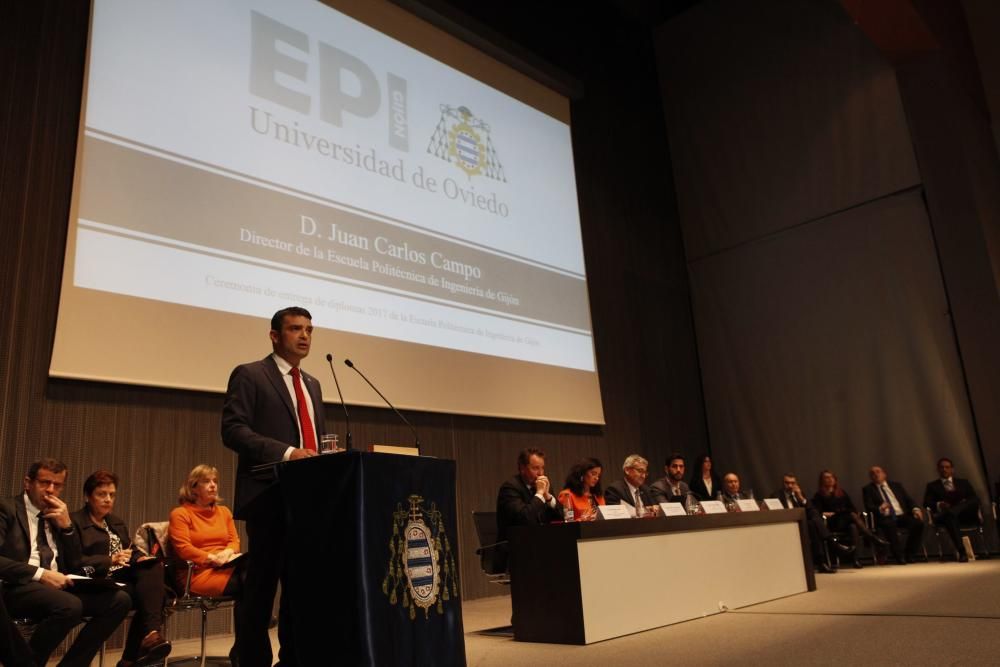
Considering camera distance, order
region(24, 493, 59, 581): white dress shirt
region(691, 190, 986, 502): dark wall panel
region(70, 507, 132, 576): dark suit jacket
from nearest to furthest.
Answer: region(24, 493, 59, 581): white dress shirt → region(70, 507, 132, 576): dark suit jacket → region(691, 190, 986, 502): dark wall panel

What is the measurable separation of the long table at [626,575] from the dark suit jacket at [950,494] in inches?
145

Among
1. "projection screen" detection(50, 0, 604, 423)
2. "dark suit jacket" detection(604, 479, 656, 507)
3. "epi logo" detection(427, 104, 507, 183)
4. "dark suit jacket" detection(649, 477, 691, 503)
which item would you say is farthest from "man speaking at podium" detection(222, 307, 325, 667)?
"epi logo" detection(427, 104, 507, 183)

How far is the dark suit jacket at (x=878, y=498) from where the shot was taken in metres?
7.55

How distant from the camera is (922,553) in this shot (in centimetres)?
A: 766

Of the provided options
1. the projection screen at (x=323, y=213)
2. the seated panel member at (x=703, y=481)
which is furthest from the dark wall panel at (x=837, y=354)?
the projection screen at (x=323, y=213)

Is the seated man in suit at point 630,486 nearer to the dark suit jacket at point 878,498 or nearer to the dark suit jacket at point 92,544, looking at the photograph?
the dark suit jacket at point 92,544

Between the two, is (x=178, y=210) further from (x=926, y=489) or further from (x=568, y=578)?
(x=926, y=489)

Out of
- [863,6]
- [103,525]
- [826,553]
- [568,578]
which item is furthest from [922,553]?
[103,525]

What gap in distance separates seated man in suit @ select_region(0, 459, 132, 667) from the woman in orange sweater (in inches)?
11.6

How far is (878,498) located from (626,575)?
16.1 feet

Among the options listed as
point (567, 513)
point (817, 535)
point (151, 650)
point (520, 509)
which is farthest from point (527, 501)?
point (817, 535)

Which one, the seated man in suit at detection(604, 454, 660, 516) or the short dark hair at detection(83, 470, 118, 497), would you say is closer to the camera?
the short dark hair at detection(83, 470, 118, 497)

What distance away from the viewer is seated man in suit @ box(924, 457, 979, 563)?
23.2ft

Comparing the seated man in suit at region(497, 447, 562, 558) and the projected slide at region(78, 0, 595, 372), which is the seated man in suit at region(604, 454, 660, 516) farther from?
the projected slide at region(78, 0, 595, 372)
